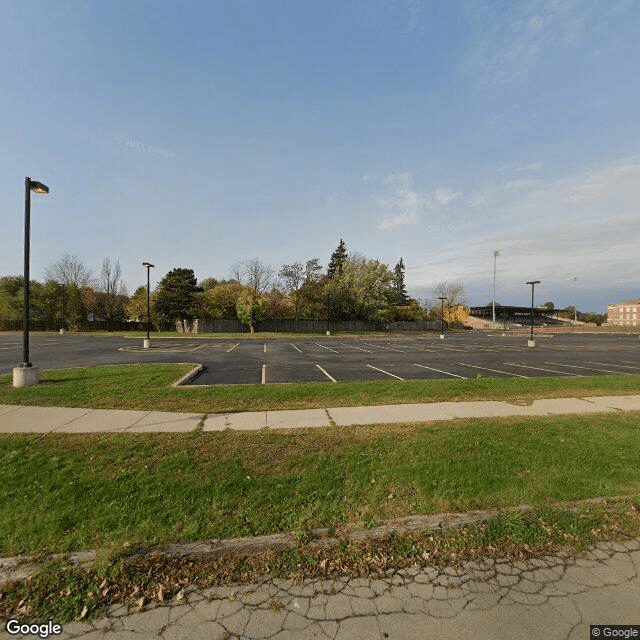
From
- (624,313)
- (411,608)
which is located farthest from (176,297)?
(624,313)

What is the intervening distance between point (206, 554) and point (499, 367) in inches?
599

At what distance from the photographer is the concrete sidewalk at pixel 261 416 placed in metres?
6.41

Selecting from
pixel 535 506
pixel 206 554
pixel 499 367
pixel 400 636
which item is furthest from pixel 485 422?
pixel 499 367

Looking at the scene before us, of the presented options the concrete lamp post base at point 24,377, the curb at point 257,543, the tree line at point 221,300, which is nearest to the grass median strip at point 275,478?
the curb at point 257,543

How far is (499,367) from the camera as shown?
602 inches

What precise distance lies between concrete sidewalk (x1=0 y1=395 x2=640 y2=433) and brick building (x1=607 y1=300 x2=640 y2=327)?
476 feet

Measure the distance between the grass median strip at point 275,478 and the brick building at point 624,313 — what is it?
149m

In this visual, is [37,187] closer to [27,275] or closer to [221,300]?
[27,275]

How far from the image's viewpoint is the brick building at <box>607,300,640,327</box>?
119500 mm

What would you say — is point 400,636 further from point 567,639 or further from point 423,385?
point 423,385

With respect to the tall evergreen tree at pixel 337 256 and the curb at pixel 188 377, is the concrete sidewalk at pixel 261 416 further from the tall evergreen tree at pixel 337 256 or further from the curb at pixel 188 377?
the tall evergreen tree at pixel 337 256

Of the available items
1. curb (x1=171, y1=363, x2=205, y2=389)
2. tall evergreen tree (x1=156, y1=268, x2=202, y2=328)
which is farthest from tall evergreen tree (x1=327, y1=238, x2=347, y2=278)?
curb (x1=171, y1=363, x2=205, y2=389)

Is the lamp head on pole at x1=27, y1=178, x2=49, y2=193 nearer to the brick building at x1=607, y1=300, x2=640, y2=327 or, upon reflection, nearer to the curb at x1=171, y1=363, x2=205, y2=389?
the curb at x1=171, y1=363, x2=205, y2=389

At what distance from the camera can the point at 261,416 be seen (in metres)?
7.22
